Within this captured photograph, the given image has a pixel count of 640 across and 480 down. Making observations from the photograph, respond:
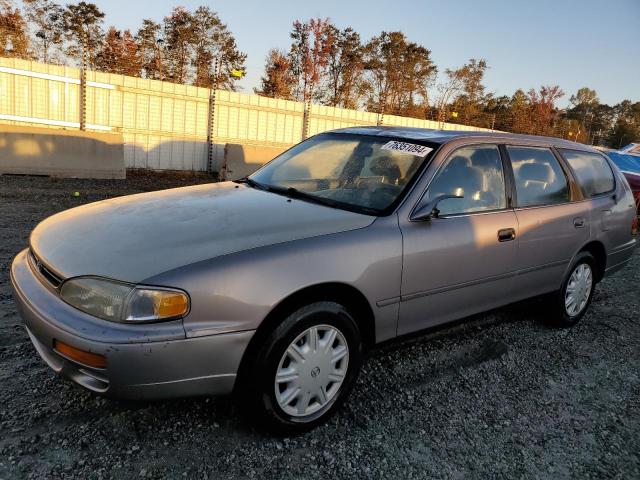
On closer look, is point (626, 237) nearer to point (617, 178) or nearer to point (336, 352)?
point (617, 178)

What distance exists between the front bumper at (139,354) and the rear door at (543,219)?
7.80 feet

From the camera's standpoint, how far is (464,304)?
131 inches

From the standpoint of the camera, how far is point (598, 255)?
15.2 feet

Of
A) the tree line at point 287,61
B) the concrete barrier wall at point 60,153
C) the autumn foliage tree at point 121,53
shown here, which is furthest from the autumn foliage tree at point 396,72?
the concrete barrier wall at point 60,153

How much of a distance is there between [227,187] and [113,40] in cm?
2688

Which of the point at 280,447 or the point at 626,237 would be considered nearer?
the point at 280,447

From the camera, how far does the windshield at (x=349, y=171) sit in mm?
3116

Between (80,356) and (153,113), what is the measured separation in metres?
12.3

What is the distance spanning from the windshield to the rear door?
39.3 inches

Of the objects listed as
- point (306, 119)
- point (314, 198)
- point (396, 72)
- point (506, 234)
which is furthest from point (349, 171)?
point (396, 72)

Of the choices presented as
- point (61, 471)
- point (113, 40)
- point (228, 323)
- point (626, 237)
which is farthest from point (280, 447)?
point (113, 40)

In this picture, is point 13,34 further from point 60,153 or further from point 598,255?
point 598,255

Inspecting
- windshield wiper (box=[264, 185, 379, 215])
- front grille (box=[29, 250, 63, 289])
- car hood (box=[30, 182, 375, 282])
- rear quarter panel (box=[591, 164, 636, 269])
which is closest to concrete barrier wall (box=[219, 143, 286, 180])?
rear quarter panel (box=[591, 164, 636, 269])

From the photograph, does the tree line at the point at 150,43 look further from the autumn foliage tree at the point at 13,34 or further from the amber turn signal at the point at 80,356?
the amber turn signal at the point at 80,356
